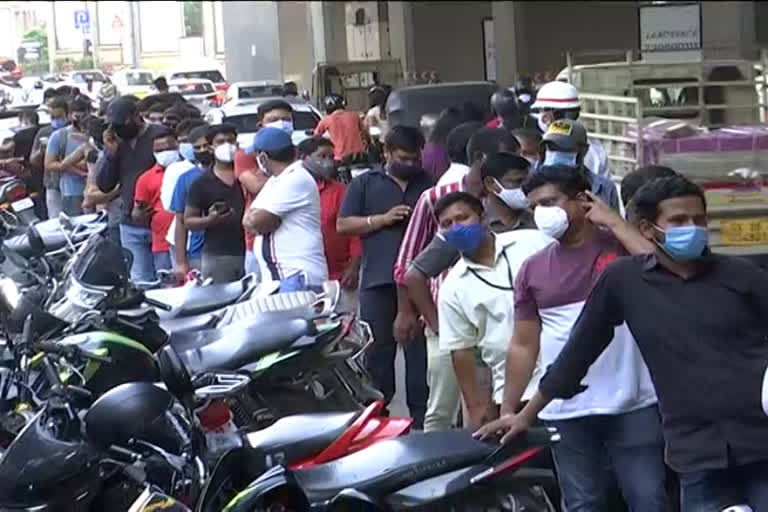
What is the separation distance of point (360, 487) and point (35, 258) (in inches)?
237

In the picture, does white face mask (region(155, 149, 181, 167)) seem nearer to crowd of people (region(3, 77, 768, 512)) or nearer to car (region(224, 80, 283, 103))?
crowd of people (region(3, 77, 768, 512))

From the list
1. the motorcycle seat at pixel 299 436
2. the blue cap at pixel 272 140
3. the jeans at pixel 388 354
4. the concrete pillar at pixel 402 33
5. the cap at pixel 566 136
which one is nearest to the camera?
the motorcycle seat at pixel 299 436

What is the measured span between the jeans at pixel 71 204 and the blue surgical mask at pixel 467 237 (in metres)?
8.75

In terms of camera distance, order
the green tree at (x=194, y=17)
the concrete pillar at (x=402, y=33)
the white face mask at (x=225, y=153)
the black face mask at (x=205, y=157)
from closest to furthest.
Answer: the white face mask at (x=225, y=153)
the black face mask at (x=205, y=157)
the green tree at (x=194, y=17)
the concrete pillar at (x=402, y=33)

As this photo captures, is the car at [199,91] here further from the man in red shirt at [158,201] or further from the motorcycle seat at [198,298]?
the motorcycle seat at [198,298]

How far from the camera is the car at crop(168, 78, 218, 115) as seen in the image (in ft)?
69.2

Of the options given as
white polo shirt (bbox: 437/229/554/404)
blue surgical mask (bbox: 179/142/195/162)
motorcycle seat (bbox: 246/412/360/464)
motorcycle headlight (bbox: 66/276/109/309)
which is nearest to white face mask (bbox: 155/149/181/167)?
blue surgical mask (bbox: 179/142/195/162)

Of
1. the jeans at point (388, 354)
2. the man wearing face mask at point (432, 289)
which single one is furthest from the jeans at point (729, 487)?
the jeans at point (388, 354)

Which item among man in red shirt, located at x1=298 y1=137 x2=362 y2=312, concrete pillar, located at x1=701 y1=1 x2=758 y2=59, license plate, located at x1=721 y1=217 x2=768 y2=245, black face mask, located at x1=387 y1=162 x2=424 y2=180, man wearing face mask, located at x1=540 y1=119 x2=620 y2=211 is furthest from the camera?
concrete pillar, located at x1=701 y1=1 x2=758 y2=59

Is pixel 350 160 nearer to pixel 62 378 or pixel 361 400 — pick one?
pixel 361 400

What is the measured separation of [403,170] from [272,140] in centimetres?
87

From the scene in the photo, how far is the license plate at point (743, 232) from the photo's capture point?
781cm

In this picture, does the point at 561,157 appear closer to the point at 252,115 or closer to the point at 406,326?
the point at 406,326

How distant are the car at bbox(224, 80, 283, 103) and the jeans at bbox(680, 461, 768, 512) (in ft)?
38.3
